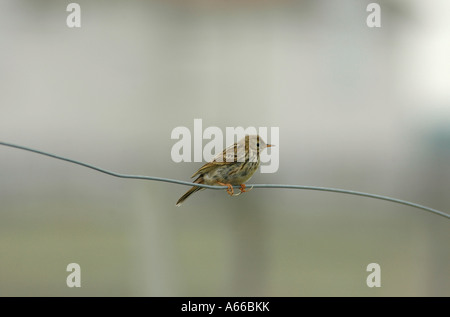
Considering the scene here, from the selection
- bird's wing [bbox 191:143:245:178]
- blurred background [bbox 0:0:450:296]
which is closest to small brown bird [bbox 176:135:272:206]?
bird's wing [bbox 191:143:245:178]

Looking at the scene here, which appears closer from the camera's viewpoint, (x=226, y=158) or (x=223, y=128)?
(x=226, y=158)

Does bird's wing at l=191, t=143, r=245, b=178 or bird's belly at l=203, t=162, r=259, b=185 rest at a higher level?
bird's wing at l=191, t=143, r=245, b=178

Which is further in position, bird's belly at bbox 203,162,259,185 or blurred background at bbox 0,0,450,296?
blurred background at bbox 0,0,450,296

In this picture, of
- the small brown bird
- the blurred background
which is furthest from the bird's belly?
the blurred background

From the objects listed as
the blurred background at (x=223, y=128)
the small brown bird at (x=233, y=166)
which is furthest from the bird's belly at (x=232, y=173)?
the blurred background at (x=223, y=128)

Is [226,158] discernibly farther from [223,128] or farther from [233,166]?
[223,128]

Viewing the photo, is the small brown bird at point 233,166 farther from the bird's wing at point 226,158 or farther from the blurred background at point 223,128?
the blurred background at point 223,128

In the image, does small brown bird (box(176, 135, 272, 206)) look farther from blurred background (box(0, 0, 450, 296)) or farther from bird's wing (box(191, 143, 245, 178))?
blurred background (box(0, 0, 450, 296))

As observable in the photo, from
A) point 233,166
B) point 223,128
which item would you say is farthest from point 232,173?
point 223,128
